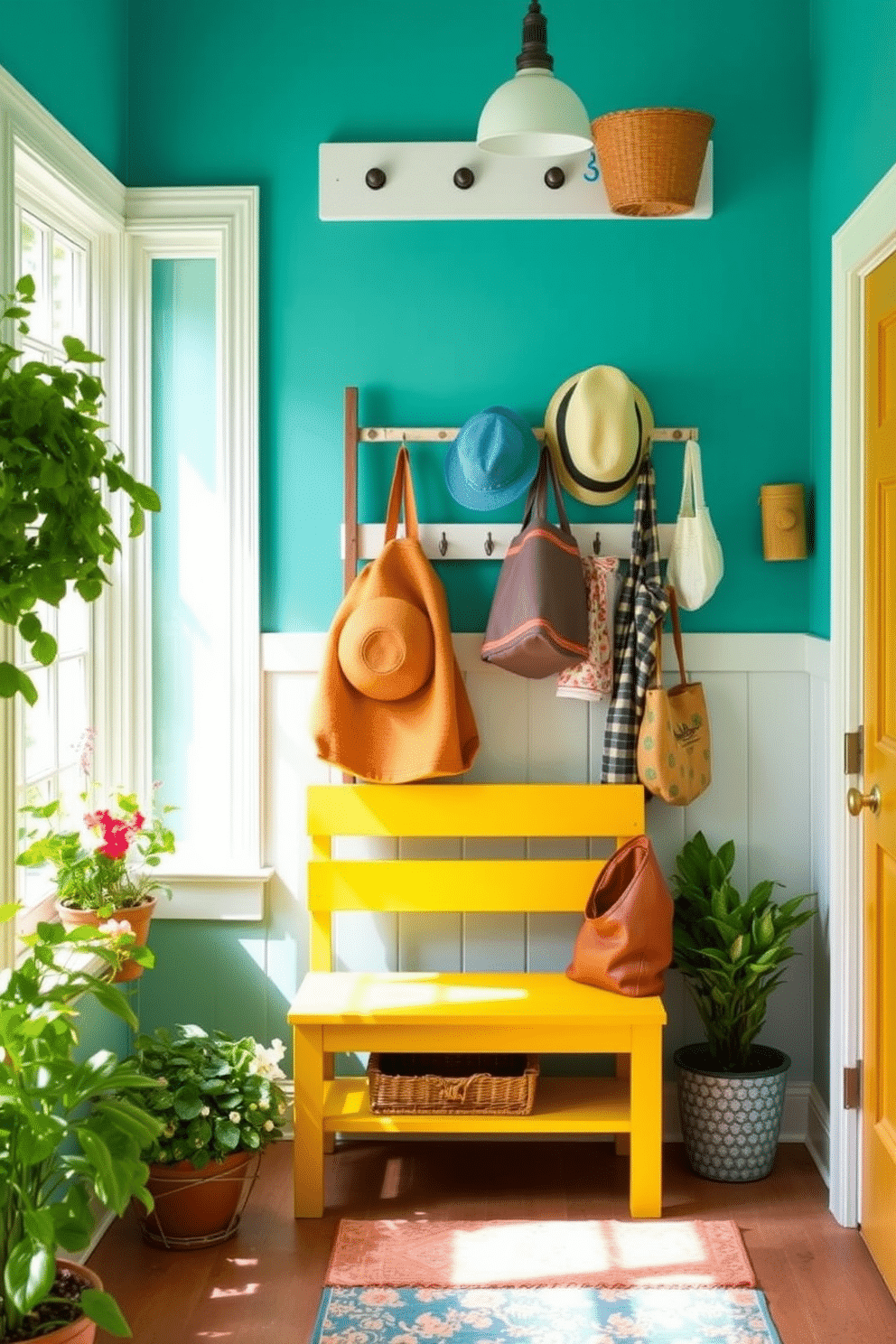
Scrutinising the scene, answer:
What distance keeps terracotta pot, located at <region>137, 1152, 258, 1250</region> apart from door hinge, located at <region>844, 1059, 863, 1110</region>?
4.22ft

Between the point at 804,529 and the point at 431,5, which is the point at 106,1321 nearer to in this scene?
the point at 804,529

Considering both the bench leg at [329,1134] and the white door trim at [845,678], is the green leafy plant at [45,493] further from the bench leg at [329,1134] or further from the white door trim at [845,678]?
the bench leg at [329,1134]

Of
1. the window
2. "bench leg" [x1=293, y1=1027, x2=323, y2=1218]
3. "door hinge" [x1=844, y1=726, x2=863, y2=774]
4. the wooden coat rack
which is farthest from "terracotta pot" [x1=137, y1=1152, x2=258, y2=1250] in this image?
"door hinge" [x1=844, y1=726, x2=863, y2=774]

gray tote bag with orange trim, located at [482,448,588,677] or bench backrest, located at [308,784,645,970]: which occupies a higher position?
gray tote bag with orange trim, located at [482,448,588,677]

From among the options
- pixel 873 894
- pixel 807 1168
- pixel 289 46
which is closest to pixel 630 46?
pixel 289 46

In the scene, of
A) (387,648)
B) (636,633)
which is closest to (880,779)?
(636,633)

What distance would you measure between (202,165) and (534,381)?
3.21 ft

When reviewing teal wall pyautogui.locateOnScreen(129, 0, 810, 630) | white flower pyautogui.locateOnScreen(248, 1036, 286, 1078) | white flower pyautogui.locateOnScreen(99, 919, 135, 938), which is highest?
teal wall pyautogui.locateOnScreen(129, 0, 810, 630)

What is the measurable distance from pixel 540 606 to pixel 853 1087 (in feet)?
4.11

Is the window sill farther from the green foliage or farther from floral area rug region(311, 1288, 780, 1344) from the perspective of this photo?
floral area rug region(311, 1288, 780, 1344)

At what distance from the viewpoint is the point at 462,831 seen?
3613 millimetres

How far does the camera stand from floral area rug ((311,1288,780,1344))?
274cm

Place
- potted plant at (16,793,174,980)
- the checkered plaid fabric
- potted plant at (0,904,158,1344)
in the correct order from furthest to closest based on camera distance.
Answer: the checkered plaid fabric → potted plant at (16,793,174,980) → potted plant at (0,904,158,1344)

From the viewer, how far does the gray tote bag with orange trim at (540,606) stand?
11.3 feet
